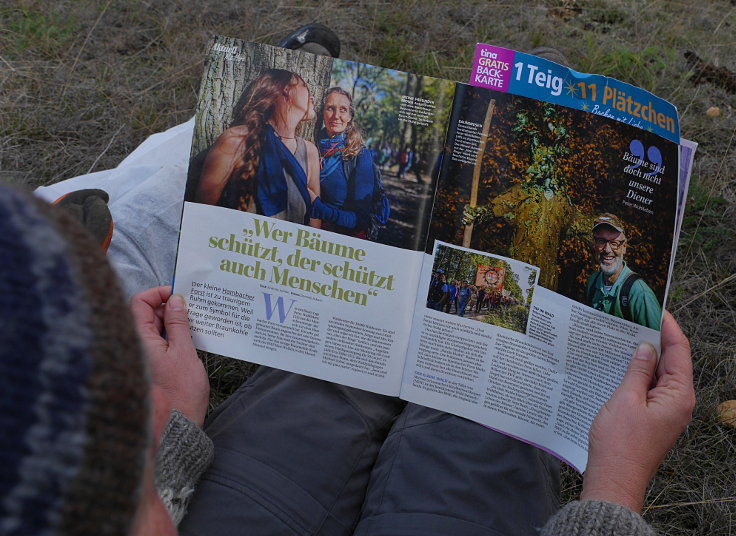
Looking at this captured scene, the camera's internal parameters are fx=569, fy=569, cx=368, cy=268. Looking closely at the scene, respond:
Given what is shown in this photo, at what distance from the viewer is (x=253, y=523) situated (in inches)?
32.7

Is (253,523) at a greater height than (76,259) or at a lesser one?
lesser

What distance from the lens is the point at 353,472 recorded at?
972mm

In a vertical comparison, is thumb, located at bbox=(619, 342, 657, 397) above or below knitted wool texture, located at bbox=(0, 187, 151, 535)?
below

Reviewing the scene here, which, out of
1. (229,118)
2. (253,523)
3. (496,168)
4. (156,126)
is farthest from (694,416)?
(156,126)

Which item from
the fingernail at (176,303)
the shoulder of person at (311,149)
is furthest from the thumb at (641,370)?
the fingernail at (176,303)

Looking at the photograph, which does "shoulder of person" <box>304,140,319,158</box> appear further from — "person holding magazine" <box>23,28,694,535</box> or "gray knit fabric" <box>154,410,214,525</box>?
"gray knit fabric" <box>154,410,214,525</box>

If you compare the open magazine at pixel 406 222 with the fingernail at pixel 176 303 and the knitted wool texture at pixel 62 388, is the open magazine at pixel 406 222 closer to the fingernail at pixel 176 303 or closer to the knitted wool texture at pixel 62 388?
the fingernail at pixel 176 303

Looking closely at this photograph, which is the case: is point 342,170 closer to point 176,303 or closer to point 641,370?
point 176,303

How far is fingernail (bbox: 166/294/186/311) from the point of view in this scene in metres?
0.95

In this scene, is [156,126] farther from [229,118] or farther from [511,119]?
[511,119]

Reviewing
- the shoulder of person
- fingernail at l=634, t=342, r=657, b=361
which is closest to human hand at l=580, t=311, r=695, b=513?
fingernail at l=634, t=342, r=657, b=361

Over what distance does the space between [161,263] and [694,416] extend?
122cm

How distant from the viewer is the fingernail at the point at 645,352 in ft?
2.89

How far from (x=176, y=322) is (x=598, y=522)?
70 centimetres
